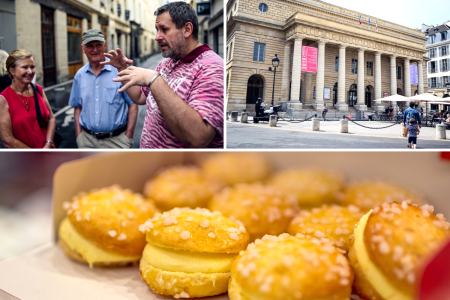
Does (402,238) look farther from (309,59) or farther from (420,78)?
(420,78)

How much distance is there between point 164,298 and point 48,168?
0.79 metres

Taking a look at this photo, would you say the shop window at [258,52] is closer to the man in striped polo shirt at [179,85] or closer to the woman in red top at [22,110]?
the man in striped polo shirt at [179,85]

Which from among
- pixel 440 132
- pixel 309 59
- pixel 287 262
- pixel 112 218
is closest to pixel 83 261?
pixel 112 218

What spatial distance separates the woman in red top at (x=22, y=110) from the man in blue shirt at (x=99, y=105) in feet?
0.52

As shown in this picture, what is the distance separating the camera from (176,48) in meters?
1.45

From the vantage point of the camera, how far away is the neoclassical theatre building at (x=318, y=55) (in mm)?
1576

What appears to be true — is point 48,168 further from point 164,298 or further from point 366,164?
point 366,164

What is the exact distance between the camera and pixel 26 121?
164cm

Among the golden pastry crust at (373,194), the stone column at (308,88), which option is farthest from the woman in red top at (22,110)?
the golden pastry crust at (373,194)

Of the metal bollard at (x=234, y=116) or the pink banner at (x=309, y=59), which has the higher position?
the pink banner at (x=309, y=59)

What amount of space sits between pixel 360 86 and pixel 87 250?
140 cm

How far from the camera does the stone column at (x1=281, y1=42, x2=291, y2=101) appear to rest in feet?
5.31

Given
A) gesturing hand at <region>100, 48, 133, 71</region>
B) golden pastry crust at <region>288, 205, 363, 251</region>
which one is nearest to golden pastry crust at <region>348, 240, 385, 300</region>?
golden pastry crust at <region>288, 205, 363, 251</region>

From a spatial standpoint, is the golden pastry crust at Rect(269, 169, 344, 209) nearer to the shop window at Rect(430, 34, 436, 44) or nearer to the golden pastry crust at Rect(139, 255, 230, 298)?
the golden pastry crust at Rect(139, 255, 230, 298)
